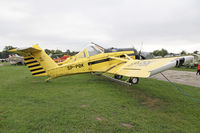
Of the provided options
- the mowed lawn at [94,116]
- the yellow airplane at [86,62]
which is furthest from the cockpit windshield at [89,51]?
the mowed lawn at [94,116]

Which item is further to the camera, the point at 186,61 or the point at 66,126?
the point at 186,61

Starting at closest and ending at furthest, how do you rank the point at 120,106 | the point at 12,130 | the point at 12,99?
the point at 12,130
the point at 120,106
the point at 12,99

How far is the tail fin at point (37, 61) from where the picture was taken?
761cm

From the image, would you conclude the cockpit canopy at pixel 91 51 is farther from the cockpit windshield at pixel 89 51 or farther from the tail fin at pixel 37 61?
the tail fin at pixel 37 61

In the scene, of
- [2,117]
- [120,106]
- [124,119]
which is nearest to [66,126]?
[124,119]

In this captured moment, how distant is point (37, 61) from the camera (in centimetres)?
785

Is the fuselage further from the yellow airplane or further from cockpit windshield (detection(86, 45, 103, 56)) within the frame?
cockpit windshield (detection(86, 45, 103, 56))

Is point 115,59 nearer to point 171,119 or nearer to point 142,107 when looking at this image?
point 142,107

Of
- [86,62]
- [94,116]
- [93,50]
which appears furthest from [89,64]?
[94,116]

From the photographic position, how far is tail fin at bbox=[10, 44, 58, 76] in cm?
761

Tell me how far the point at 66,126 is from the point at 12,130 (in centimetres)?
114

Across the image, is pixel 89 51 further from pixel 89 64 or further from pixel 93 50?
pixel 89 64

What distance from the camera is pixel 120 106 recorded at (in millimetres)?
4418

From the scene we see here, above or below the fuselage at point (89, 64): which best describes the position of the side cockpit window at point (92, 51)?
above
